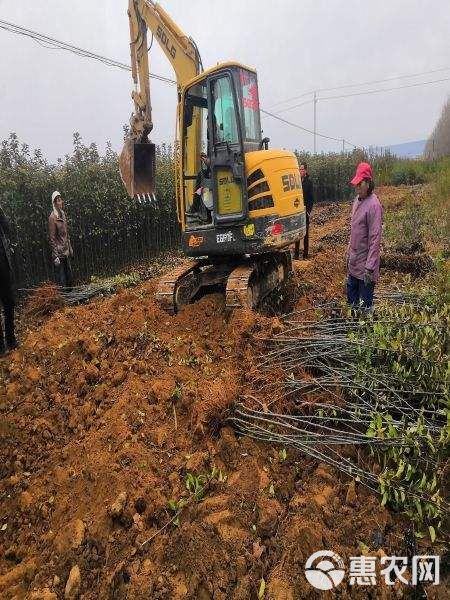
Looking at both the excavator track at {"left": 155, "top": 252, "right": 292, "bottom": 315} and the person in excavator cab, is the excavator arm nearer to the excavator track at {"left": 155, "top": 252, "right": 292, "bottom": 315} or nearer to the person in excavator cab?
the person in excavator cab

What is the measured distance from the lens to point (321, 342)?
12.4ft

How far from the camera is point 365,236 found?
476cm

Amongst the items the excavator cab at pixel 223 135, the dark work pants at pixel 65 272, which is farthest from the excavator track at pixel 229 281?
the dark work pants at pixel 65 272

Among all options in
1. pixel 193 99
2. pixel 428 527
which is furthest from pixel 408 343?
pixel 193 99

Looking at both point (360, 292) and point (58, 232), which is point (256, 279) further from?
point (58, 232)

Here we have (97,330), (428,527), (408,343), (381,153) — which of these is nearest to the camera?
(428,527)

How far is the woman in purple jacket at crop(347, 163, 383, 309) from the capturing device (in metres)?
4.60

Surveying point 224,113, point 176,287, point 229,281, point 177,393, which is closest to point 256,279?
point 229,281

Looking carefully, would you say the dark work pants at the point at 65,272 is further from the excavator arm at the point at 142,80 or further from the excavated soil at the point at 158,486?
the excavated soil at the point at 158,486

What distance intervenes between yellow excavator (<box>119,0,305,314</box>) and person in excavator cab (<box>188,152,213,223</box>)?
12mm

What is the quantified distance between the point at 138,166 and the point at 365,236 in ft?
11.4

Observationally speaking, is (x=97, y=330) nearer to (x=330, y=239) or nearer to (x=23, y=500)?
(x=23, y=500)

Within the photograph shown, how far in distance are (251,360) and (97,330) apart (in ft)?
6.65

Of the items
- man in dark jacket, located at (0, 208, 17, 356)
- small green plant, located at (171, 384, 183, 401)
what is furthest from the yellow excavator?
man in dark jacket, located at (0, 208, 17, 356)
